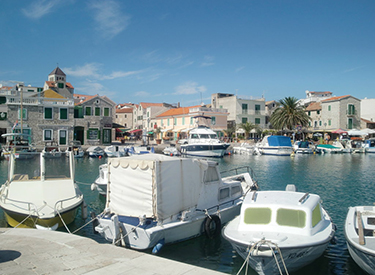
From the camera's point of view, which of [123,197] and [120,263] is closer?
[120,263]

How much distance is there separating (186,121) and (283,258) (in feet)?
192

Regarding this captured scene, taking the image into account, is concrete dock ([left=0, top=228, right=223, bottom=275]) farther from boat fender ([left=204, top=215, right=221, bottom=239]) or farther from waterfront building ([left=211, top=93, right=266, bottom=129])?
waterfront building ([left=211, top=93, right=266, bottom=129])

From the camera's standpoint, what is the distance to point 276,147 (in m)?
54.8

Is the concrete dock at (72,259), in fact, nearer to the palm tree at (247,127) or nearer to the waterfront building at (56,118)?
the waterfront building at (56,118)

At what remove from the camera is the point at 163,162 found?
11.3m

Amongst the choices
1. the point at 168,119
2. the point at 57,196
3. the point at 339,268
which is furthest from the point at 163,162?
the point at 168,119

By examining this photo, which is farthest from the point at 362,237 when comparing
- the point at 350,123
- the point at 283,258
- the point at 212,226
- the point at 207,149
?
the point at 350,123

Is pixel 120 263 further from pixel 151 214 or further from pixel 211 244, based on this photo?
pixel 211 244

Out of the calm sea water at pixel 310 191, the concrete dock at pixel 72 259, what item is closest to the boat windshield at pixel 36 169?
the calm sea water at pixel 310 191

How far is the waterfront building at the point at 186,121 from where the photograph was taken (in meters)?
65.8

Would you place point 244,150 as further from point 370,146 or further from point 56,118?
point 56,118

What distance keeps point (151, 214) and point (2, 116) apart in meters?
47.3

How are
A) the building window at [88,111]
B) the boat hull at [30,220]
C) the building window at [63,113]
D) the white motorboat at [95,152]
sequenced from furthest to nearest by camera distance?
the building window at [88,111] < the building window at [63,113] < the white motorboat at [95,152] < the boat hull at [30,220]

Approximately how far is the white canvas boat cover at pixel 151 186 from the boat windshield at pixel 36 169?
13.2 ft
